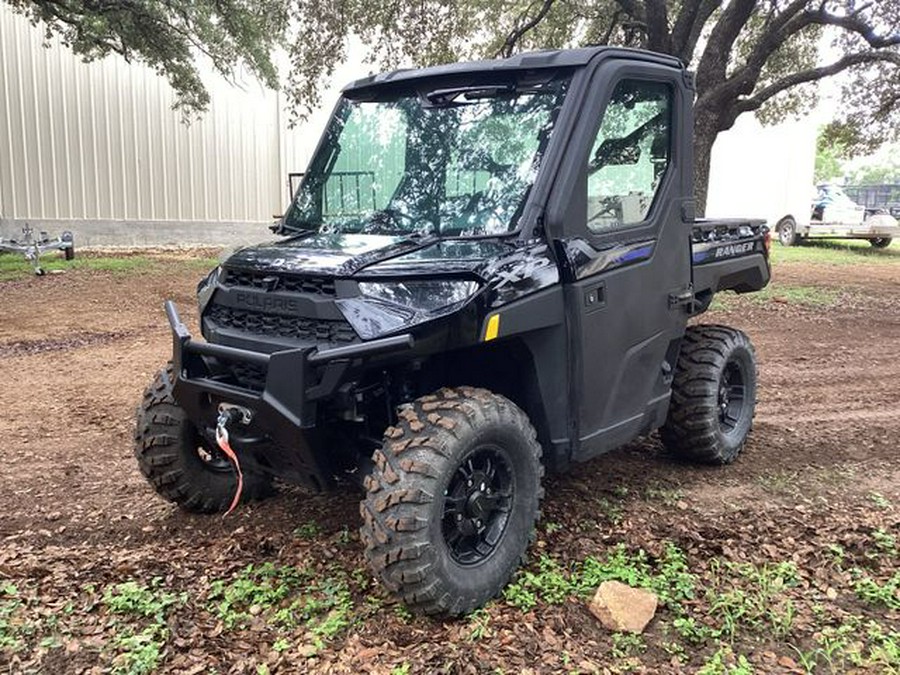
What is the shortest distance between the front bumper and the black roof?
1590 millimetres

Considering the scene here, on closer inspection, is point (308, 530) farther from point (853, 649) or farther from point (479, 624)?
point (853, 649)

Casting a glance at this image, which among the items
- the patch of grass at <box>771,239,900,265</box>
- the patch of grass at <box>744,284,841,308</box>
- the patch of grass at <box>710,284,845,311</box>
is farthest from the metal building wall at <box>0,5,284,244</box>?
the patch of grass at <box>771,239,900,265</box>

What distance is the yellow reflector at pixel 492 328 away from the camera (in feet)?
10.6

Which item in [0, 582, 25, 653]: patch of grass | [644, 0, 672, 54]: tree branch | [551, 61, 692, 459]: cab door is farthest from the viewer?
[644, 0, 672, 54]: tree branch

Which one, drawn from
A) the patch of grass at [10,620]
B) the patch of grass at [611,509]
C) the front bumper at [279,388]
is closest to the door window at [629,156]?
the front bumper at [279,388]

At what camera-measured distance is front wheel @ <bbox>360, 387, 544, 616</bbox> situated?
307 cm

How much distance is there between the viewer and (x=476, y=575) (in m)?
3.31

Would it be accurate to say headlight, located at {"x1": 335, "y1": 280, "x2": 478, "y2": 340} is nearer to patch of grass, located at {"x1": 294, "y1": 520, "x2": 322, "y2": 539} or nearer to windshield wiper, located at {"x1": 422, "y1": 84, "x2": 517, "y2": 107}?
windshield wiper, located at {"x1": 422, "y1": 84, "x2": 517, "y2": 107}

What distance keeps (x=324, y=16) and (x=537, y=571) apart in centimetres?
1182

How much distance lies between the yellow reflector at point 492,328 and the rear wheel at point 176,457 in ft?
4.84

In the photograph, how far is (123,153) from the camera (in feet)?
62.1

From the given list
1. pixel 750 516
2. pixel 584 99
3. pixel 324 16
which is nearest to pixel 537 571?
pixel 750 516

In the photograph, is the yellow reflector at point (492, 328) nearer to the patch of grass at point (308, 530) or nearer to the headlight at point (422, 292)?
the headlight at point (422, 292)

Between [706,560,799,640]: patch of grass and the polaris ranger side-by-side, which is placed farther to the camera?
[706,560,799,640]: patch of grass
